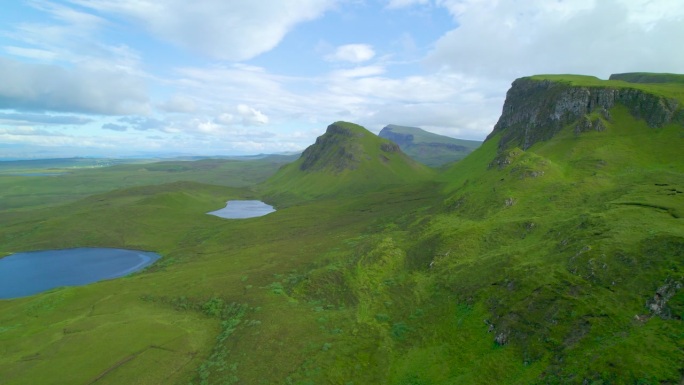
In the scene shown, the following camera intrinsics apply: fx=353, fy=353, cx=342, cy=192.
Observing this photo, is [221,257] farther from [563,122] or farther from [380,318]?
[563,122]

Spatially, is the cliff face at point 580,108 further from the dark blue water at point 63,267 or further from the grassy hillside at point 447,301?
the dark blue water at point 63,267

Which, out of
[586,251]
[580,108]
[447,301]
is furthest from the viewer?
[580,108]

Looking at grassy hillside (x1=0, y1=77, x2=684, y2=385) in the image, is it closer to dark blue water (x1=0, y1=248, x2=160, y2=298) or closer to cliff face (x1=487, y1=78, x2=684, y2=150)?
cliff face (x1=487, y1=78, x2=684, y2=150)

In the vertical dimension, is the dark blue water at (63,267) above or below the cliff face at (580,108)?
below

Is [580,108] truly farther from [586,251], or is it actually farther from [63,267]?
[63,267]

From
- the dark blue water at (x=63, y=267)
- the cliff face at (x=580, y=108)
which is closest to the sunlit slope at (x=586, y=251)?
the cliff face at (x=580, y=108)

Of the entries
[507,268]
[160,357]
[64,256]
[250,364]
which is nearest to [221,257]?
[160,357]

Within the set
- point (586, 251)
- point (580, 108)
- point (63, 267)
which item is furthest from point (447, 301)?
point (63, 267)
